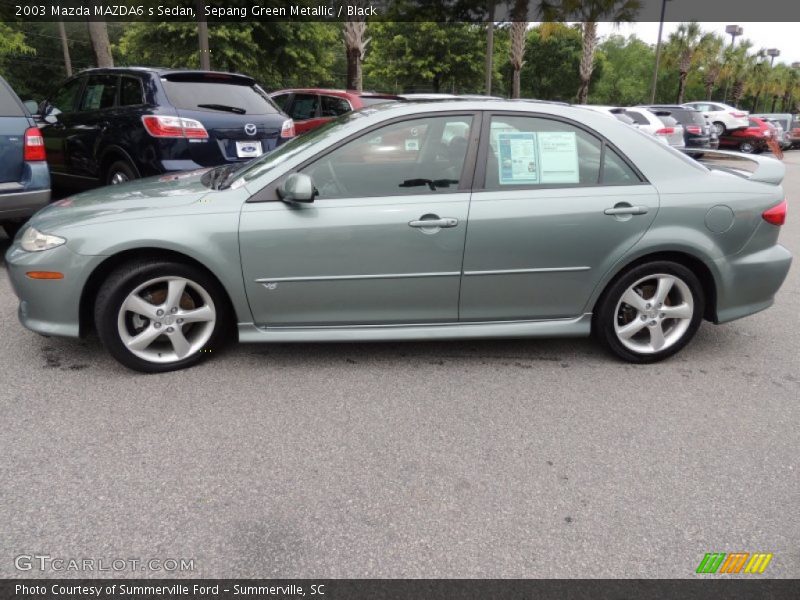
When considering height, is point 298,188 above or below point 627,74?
below

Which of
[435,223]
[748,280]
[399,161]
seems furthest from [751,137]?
[435,223]

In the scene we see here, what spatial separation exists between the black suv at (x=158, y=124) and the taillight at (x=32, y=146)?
3.22ft

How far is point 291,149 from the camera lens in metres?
3.74

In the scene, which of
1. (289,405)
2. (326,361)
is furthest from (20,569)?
(326,361)

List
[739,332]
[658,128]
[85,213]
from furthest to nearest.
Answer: [658,128] → [739,332] → [85,213]

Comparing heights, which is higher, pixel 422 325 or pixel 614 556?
pixel 422 325

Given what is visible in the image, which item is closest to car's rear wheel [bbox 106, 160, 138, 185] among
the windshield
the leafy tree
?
the windshield

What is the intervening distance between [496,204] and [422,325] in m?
0.81

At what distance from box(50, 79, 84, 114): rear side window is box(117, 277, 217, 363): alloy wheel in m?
5.17

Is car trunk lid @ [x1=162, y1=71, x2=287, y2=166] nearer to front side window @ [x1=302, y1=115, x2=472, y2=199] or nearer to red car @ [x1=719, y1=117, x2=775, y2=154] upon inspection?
front side window @ [x1=302, y1=115, x2=472, y2=199]

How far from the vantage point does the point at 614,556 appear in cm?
221

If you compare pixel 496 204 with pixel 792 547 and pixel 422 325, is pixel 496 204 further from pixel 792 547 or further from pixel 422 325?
pixel 792 547

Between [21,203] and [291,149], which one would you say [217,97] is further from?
[291,149]

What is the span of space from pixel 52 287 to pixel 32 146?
2745 millimetres
